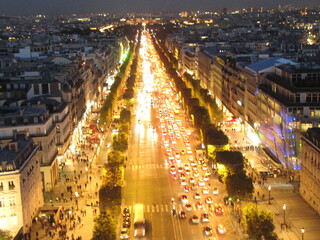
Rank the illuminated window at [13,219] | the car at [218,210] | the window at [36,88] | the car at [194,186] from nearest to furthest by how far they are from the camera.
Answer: the illuminated window at [13,219] → the car at [218,210] → the car at [194,186] → the window at [36,88]

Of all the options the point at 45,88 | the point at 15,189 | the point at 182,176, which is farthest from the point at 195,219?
the point at 45,88

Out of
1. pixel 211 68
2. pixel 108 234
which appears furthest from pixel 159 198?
pixel 211 68

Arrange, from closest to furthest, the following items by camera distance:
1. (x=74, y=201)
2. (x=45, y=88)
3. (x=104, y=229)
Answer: (x=104, y=229)
(x=74, y=201)
(x=45, y=88)

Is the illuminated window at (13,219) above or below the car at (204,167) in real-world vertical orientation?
above

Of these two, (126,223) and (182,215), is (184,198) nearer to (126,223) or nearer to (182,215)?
(182,215)

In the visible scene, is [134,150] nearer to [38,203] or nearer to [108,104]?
[108,104]

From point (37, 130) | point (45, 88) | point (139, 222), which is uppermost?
point (45, 88)

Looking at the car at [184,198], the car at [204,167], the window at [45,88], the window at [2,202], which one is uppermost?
the window at [45,88]

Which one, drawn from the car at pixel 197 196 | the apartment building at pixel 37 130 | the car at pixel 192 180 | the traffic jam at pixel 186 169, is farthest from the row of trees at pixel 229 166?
Result: the apartment building at pixel 37 130

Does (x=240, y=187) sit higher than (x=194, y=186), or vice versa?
(x=240, y=187)

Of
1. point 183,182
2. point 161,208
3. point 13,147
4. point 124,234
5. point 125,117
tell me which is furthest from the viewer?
point 125,117

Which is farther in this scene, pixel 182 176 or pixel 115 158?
pixel 115 158

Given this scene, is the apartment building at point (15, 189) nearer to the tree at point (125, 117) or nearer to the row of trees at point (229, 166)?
the row of trees at point (229, 166)
